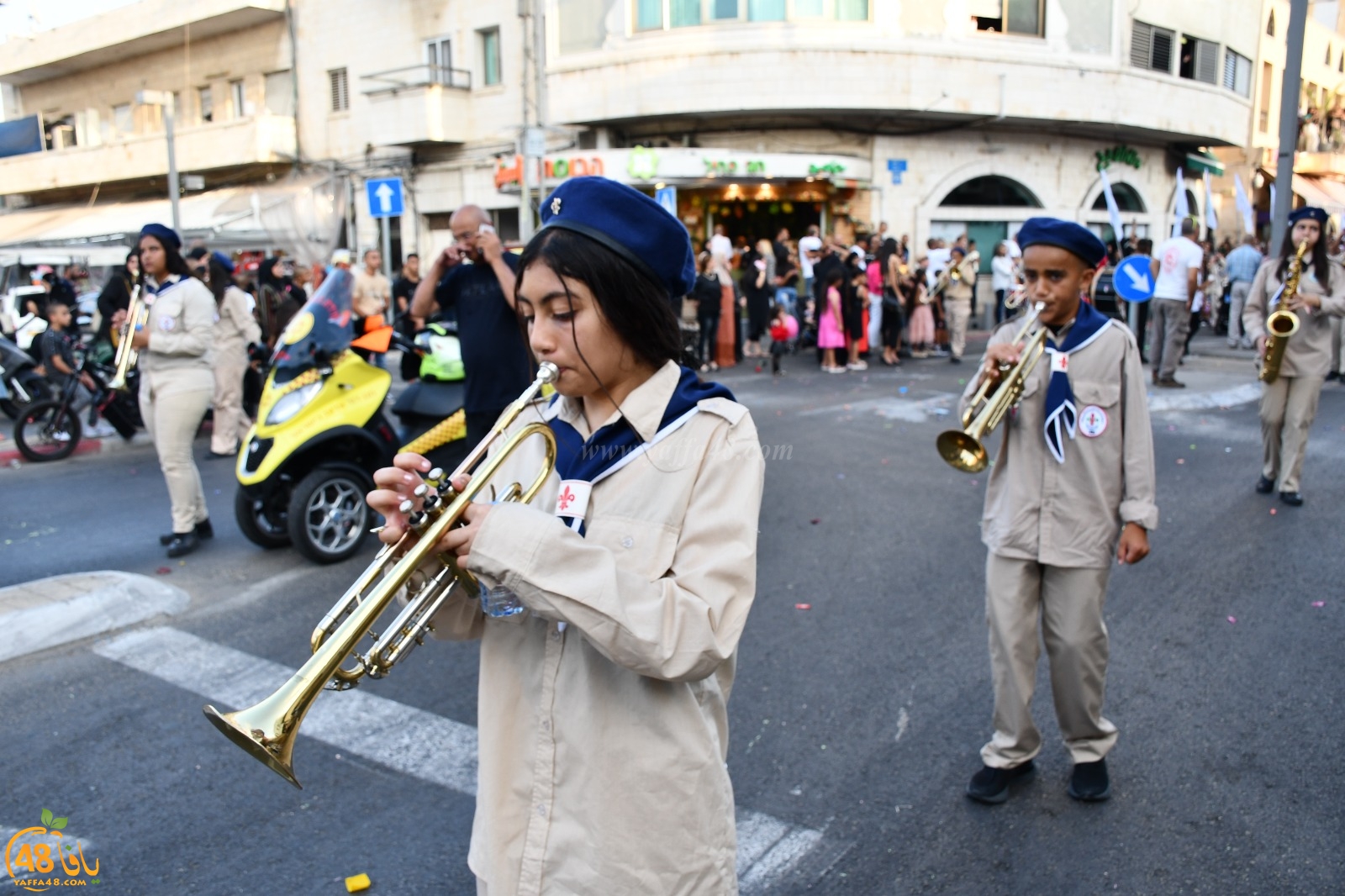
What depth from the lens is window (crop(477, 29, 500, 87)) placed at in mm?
25797

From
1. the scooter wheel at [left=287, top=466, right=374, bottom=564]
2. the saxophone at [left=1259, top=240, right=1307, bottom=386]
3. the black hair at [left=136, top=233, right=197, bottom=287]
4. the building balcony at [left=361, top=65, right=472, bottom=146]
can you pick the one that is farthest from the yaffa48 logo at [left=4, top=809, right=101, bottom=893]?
the building balcony at [left=361, top=65, right=472, bottom=146]

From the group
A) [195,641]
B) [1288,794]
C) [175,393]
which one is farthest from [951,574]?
[175,393]

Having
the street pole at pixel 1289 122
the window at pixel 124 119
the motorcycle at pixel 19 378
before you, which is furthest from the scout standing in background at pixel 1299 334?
the window at pixel 124 119

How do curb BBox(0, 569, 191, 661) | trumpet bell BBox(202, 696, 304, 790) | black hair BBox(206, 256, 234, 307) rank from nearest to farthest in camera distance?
1. trumpet bell BBox(202, 696, 304, 790)
2. curb BBox(0, 569, 191, 661)
3. black hair BBox(206, 256, 234, 307)

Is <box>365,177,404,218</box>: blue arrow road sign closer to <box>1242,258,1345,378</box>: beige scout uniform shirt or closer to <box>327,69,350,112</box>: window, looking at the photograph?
<box>327,69,350,112</box>: window

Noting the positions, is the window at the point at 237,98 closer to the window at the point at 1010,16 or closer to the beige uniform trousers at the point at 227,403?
the window at the point at 1010,16

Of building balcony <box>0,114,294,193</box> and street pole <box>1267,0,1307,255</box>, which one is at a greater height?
building balcony <box>0,114,294,193</box>

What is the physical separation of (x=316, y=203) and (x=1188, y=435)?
2387cm

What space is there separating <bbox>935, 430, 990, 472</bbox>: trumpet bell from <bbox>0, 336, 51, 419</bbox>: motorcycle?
10.5m

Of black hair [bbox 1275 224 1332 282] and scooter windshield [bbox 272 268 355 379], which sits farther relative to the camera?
black hair [bbox 1275 224 1332 282]

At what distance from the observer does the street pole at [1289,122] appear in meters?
10.7

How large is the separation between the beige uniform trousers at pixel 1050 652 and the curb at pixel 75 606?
4252mm

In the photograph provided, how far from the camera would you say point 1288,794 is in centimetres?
355

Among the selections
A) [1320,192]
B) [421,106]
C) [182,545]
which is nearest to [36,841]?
[182,545]
